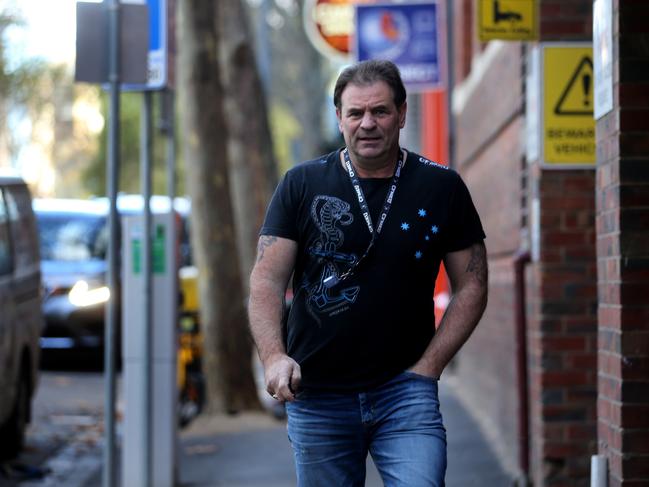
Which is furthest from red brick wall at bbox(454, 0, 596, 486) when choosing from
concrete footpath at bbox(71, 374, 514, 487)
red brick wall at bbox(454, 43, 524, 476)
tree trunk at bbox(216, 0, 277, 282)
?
tree trunk at bbox(216, 0, 277, 282)

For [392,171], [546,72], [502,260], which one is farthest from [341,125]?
[502,260]

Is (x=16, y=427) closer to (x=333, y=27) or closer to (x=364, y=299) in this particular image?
(x=364, y=299)

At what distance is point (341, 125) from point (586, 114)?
3.41m

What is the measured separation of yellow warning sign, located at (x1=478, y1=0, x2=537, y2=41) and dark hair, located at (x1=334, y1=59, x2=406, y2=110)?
3.43 metres

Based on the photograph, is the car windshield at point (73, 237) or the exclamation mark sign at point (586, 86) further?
the car windshield at point (73, 237)

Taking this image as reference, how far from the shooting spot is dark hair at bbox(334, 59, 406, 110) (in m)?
4.36

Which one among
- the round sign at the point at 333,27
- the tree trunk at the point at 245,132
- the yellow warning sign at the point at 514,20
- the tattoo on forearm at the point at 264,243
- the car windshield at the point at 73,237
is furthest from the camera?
the round sign at the point at 333,27

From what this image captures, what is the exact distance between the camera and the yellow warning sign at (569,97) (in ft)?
24.8

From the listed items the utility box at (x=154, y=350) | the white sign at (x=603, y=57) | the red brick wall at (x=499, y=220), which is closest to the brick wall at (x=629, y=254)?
the white sign at (x=603, y=57)

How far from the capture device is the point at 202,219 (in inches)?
485

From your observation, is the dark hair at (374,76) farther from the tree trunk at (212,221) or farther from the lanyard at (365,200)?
the tree trunk at (212,221)

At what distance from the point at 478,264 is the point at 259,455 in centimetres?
609

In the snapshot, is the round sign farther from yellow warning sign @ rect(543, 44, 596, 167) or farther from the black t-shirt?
the black t-shirt

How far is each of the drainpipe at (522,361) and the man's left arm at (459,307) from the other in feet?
12.8
